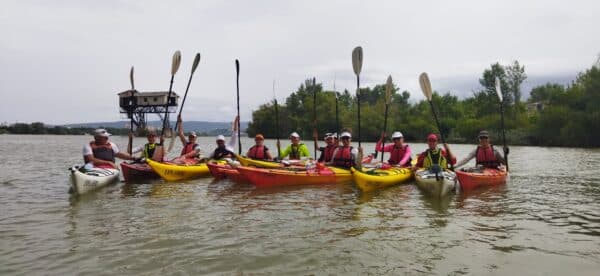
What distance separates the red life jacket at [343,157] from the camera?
11.1 m

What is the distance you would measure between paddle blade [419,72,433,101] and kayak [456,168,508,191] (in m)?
2.53

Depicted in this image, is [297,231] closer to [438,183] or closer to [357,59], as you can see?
[438,183]

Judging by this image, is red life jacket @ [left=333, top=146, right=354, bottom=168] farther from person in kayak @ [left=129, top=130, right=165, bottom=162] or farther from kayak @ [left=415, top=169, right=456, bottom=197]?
person in kayak @ [left=129, top=130, right=165, bottom=162]

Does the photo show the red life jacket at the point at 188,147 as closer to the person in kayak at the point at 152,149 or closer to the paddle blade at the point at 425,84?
the person in kayak at the point at 152,149

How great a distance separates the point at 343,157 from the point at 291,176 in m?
1.61

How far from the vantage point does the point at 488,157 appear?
34.6 ft

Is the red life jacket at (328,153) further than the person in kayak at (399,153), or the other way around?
the red life jacket at (328,153)

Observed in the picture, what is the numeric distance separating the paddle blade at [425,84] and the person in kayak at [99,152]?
8.09 m

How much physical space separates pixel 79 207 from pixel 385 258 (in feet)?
18.7

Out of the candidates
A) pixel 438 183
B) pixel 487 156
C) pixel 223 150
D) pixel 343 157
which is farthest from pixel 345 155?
pixel 223 150

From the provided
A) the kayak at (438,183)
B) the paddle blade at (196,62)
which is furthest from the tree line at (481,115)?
the kayak at (438,183)

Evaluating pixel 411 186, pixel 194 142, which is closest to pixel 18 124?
pixel 194 142

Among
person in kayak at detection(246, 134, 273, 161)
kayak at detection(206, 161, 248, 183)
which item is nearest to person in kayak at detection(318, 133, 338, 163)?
person in kayak at detection(246, 134, 273, 161)

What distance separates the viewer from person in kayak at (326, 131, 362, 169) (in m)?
10.9
